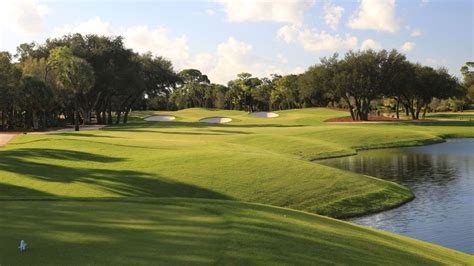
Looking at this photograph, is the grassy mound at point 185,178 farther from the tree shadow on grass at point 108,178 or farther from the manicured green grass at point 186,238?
the manicured green grass at point 186,238

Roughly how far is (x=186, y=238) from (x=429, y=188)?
21.5 m

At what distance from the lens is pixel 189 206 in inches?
560

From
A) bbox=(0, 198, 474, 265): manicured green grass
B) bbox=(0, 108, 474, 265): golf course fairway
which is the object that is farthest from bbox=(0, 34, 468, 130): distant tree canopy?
bbox=(0, 198, 474, 265): manicured green grass

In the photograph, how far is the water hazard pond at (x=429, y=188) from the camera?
18.5 metres

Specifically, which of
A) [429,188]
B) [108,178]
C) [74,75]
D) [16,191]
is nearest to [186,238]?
[16,191]

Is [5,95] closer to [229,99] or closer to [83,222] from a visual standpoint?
[83,222]

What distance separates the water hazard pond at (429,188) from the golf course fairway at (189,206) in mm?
1461

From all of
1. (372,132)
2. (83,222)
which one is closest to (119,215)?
(83,222)

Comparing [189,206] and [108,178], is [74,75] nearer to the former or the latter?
[108,178]

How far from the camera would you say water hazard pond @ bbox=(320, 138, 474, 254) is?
1852cm

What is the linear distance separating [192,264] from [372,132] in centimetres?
5392

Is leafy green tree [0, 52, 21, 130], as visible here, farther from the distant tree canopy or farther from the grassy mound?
the grassy mound

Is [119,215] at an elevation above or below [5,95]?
below

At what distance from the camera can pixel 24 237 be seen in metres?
9.41
